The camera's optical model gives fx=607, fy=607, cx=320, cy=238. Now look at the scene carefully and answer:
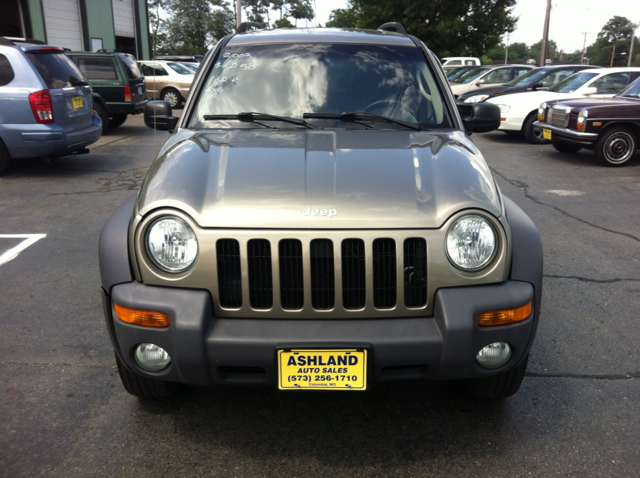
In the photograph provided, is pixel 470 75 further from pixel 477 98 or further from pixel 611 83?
pixel 611 83

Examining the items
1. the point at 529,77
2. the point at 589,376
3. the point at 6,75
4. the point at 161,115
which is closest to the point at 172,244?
the point at 161,115

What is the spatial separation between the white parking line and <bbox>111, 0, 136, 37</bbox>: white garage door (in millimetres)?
25820

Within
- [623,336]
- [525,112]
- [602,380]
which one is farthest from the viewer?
[525,112]

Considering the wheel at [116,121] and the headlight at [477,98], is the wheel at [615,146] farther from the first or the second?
the wheel at [116,121]

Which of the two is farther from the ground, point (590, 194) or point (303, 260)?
point (303, 260)

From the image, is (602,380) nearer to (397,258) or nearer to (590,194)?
(397,258)

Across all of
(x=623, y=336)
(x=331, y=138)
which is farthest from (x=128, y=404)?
(x=623, y=336)

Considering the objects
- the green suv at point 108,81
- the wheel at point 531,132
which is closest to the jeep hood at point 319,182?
the wheel at point 531,132

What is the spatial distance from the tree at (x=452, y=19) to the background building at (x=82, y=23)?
13964 millimetres

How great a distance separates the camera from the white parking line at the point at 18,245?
524 centimetres

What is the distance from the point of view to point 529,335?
2.53 m

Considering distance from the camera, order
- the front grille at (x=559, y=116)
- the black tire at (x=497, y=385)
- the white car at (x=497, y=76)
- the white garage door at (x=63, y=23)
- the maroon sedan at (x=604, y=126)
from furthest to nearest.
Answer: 1. the white garage door at (x=63, y=23)
2. the white car at (x=497, y=76)
3. the front grille at (x=559, y=116)
4. the maroon sedan at (x=604, y=126)
5. the black tire at (x=497, y=385)

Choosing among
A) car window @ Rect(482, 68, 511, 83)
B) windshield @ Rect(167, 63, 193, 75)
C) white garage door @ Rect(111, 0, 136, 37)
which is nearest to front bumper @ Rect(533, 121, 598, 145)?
car window @ Rect(482, 68, 511, 83)

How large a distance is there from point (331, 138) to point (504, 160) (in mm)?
8233
